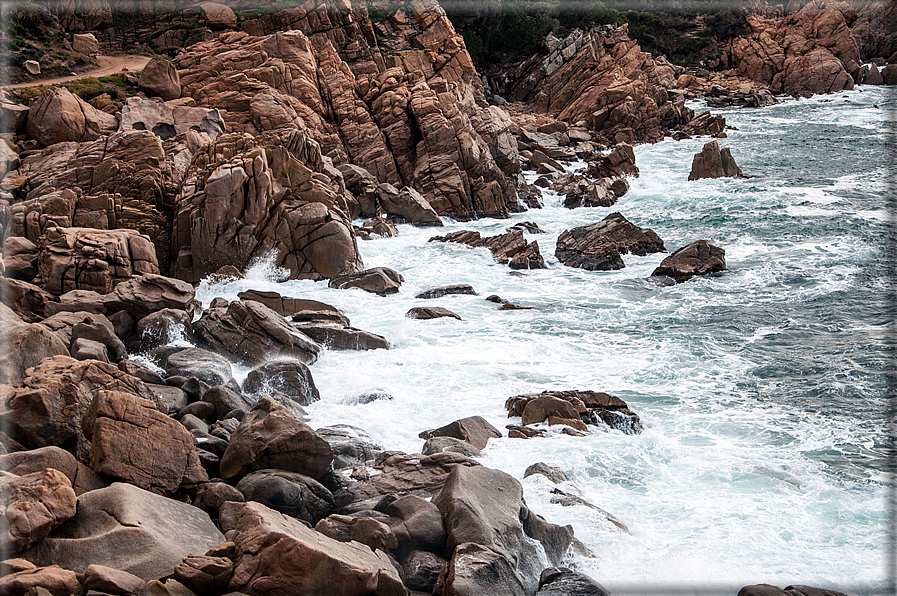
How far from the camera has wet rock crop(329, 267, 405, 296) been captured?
73.9 feet

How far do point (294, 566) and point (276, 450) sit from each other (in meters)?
3.28

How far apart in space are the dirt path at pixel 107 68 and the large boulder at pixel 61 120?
16.9ft

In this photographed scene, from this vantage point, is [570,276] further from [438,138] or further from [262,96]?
[262,96]

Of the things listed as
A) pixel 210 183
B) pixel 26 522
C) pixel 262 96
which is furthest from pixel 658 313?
pixel 262 96

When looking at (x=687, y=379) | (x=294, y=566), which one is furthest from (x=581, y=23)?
(x=294, y=566)

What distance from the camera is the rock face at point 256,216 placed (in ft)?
72.0

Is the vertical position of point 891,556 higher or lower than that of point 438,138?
lower

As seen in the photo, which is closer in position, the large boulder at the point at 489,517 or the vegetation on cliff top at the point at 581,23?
the large boulder at the point at 489,517

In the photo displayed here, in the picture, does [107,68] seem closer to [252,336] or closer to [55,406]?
[252,336]

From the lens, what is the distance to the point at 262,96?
3147cm

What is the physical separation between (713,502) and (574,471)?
2.37 meters

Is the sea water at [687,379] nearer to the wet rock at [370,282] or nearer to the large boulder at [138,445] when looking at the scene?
the wet rock at [370,282]

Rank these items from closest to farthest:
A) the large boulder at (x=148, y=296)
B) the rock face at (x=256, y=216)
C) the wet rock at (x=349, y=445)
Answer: the wet rock at (x=349, y=445) → the large boulder at (x=148, y=296) → the rock face at (x=256, y=216)

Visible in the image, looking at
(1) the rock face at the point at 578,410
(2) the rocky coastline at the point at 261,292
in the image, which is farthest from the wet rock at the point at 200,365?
(1) the rock face at the point at 578,410
